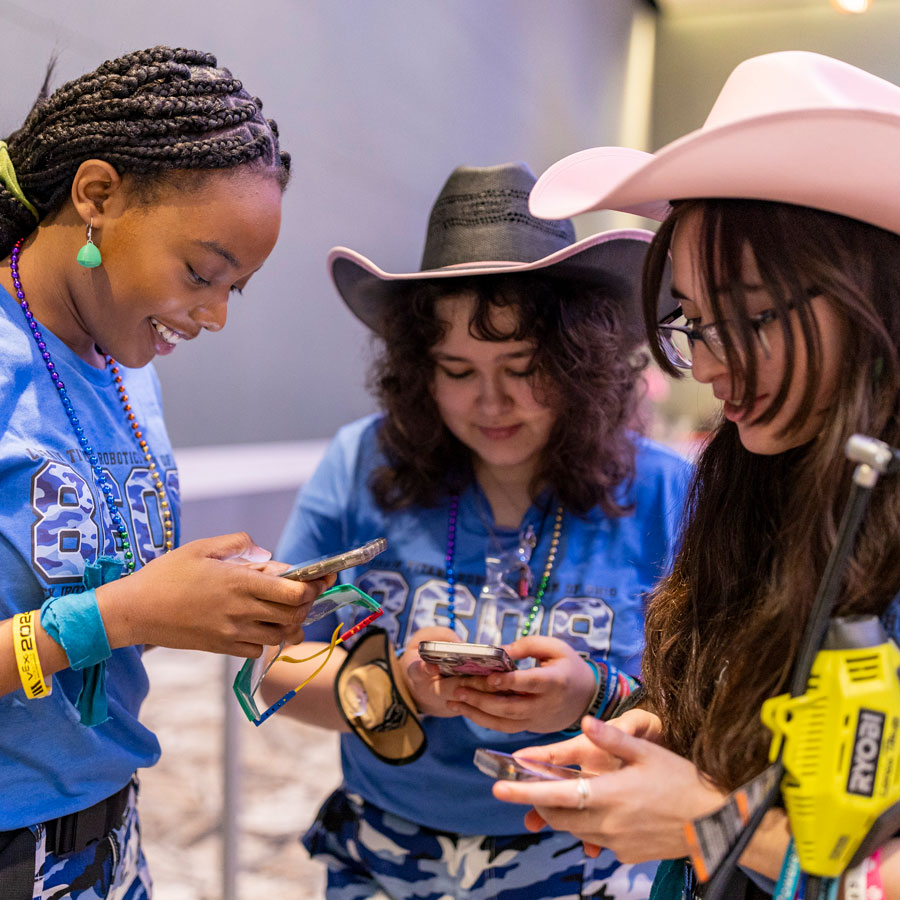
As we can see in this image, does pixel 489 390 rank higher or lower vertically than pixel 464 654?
higher

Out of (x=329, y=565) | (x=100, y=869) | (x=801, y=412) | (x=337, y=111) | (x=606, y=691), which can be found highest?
(x=337, y=111)

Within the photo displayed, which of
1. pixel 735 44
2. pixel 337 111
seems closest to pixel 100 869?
pixel 735 44

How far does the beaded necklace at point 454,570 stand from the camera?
1.33 m

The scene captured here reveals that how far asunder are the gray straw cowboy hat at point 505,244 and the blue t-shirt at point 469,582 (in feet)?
0.98

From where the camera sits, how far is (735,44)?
4.13ft

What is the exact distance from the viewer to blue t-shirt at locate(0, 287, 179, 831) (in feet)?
3.03

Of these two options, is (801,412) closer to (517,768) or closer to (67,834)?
(517,768)

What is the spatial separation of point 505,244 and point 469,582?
1.64ft

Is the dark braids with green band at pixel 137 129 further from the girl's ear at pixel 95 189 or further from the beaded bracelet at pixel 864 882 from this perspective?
the beaded bracelet at pixel 864 882

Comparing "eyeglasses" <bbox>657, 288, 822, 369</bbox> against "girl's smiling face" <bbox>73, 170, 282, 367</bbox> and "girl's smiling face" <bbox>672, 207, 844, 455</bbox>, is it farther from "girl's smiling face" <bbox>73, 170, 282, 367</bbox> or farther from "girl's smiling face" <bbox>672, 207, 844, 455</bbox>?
"girl's smiling face" <bbox>73, 170, 282, 367</bbox>

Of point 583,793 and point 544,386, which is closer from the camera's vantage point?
point 583,793

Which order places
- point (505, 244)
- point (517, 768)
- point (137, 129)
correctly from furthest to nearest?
point (505, 244)
point (137, 129)
point (517, 768)

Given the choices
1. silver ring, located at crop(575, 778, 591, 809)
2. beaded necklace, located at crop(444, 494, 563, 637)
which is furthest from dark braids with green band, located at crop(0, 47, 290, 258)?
silver ring, located at crop(575, 778, 591, 809)

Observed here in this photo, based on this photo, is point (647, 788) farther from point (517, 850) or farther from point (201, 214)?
point (201, 214)
